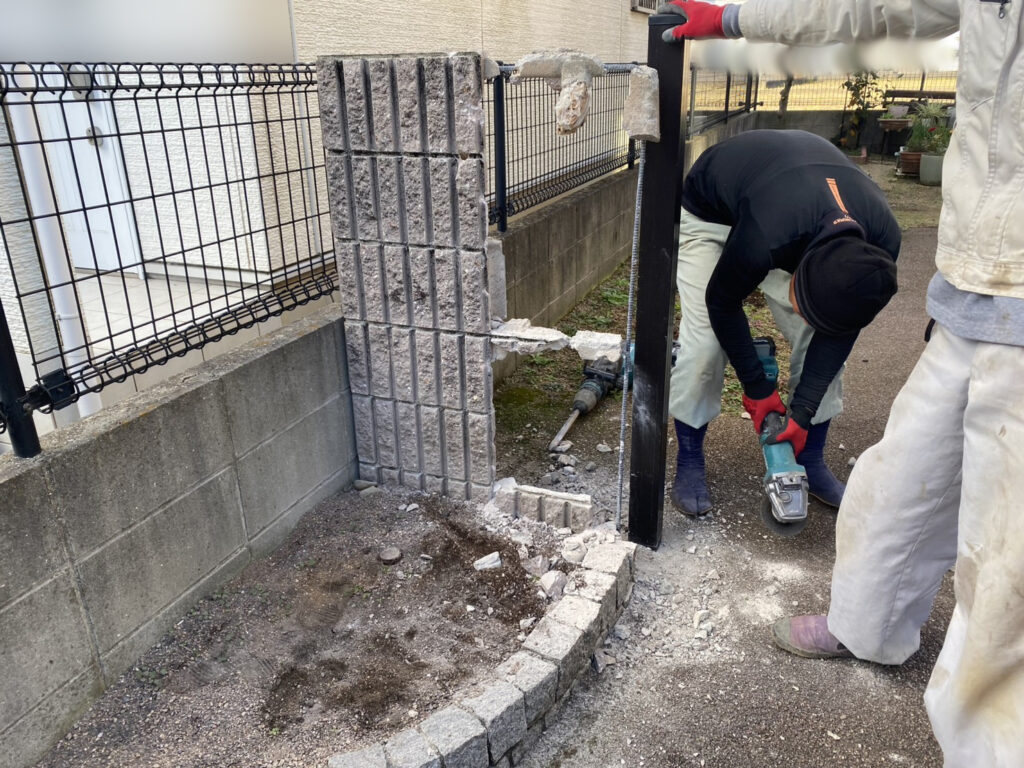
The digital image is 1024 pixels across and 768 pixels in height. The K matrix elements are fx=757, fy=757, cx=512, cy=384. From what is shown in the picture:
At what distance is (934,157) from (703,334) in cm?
1108

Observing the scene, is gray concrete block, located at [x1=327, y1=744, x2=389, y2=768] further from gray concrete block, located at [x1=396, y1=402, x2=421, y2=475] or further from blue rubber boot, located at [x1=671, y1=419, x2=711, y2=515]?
blue rubber boot, located at [x1=671, y1=419, x2=711, y2=515]

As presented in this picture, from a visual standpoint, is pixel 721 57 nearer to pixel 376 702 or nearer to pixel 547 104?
pixel 376 702

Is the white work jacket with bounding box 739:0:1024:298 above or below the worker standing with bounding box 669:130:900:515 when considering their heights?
above

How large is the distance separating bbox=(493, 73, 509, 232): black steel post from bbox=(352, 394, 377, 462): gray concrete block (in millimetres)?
1989

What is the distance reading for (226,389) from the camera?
9.16ft

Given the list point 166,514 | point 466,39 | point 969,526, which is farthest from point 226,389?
point 466,39

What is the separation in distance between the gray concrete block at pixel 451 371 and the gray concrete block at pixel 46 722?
1.61m

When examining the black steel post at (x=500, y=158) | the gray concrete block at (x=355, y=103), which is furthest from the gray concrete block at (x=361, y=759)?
the black steel post at (x=500, y=158)

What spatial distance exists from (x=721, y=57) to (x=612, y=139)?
17.4 ft

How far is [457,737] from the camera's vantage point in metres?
2.15

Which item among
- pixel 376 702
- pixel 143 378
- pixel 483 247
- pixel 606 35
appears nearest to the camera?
pixel 376 702

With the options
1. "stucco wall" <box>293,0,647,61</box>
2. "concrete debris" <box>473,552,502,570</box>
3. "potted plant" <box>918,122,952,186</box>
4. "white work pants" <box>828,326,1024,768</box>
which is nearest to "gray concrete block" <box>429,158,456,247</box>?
"concrete debris" <box>473,552,502,570</box>

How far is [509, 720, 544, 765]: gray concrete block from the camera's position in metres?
2.34

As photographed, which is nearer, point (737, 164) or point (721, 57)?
point (721, 57)
